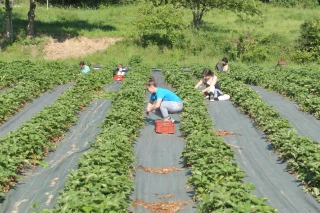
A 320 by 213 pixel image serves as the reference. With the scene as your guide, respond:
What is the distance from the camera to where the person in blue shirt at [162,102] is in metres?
11.2

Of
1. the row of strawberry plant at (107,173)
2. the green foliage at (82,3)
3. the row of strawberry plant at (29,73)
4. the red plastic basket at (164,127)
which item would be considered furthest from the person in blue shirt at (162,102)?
the green foliage at (82,3)

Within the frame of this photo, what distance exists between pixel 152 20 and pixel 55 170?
1998 centimetres

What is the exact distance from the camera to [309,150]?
27.3 feet

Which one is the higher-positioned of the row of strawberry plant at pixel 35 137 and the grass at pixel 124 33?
the row of strawberry plant at pixel 35 137

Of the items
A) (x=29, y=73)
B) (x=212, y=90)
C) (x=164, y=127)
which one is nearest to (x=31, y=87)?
(x=29, y=73)

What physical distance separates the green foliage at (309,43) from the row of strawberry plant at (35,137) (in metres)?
16.4

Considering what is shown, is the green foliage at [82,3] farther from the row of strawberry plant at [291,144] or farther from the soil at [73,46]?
the row of strawberry plant at [291,144]

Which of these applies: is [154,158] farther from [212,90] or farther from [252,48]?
[252,48]

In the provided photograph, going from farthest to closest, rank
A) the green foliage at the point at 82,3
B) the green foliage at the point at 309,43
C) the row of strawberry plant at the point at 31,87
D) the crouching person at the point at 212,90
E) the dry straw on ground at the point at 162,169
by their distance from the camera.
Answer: the green foliage at the point at 82,3 → the green foliage at the point at 309,43 → the crouching person at the point at 212,90 → the row of strawberry plant at the point at 31,87 → the dry straw on ground at the point at 162,169

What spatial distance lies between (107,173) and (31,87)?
9.02 metres

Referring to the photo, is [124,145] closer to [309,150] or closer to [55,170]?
[55,170]

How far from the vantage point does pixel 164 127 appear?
10.9 meters

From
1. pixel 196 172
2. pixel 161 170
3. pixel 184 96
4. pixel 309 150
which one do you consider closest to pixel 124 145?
pixel 161 170

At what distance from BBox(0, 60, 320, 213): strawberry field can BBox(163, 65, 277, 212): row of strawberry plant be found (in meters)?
0.02
